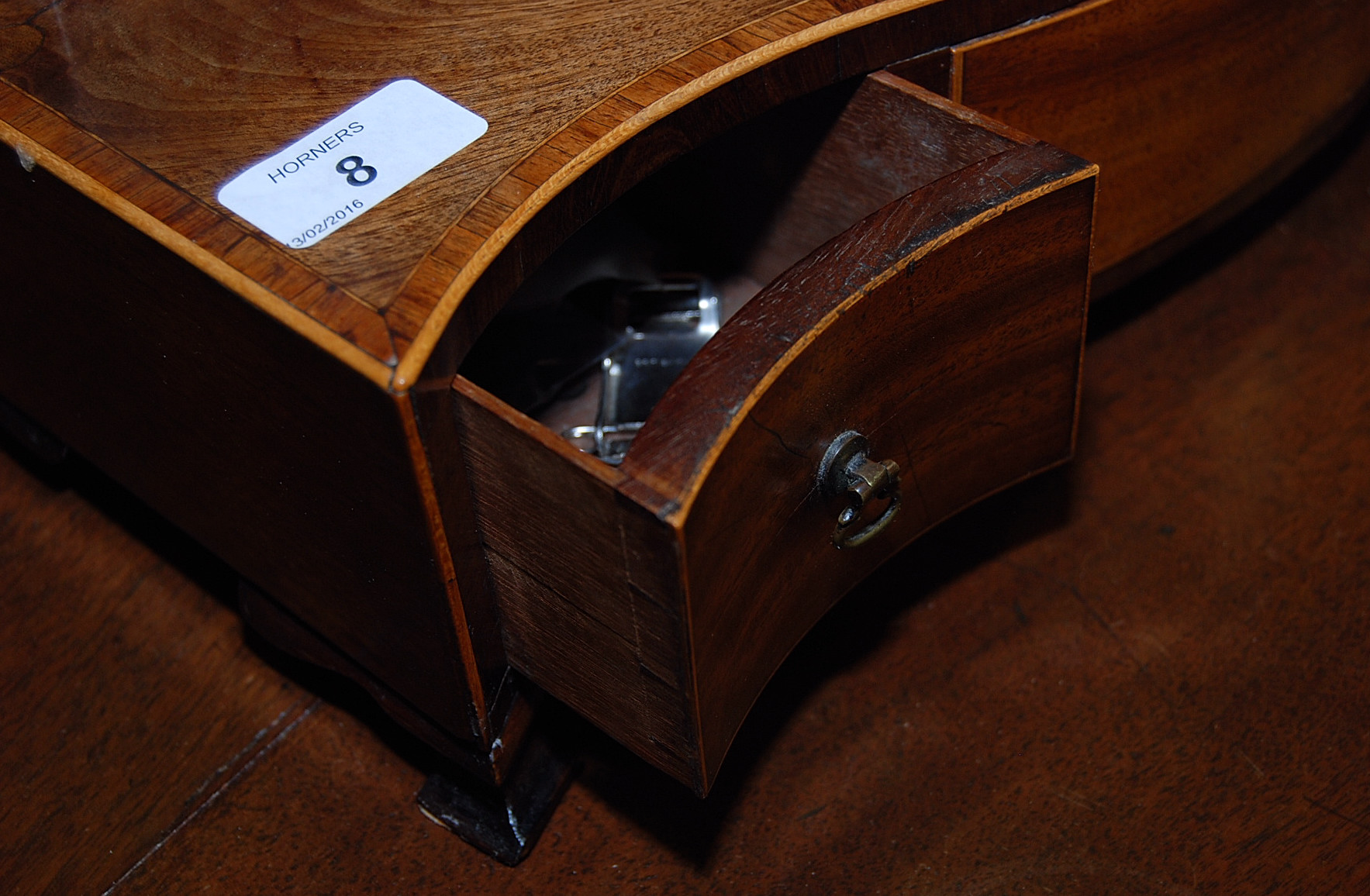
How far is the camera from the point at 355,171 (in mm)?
627

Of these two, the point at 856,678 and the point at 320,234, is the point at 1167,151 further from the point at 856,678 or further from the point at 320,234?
the point at 320,234

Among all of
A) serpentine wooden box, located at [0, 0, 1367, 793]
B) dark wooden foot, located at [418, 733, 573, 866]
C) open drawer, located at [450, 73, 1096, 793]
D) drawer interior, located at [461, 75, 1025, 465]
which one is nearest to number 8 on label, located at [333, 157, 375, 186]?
serpentine wooden box, located at [0, 0, 1367, 793]

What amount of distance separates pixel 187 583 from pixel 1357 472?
0.81m

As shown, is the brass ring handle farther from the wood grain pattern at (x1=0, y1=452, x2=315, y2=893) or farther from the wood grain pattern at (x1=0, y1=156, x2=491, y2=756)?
the wood grain pattern at (x1=0, y1=452, x2=315, y2=893)

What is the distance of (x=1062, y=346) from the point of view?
0.70 m

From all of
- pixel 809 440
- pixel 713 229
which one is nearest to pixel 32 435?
pixel 713 229

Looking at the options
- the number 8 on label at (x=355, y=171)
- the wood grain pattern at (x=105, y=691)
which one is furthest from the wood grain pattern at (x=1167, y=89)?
the wood grain pattern at (x=105, y=691)

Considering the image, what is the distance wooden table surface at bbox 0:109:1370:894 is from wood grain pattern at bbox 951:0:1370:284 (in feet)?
0.64

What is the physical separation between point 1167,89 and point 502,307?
1.36 feet

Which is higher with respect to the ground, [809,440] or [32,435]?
[809,440]

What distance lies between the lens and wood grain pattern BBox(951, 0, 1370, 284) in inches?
29.7

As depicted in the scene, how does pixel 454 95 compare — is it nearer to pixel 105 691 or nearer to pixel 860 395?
pixel 860 395

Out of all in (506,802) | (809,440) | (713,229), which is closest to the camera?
(809,440)

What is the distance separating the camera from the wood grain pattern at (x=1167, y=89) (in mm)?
753
